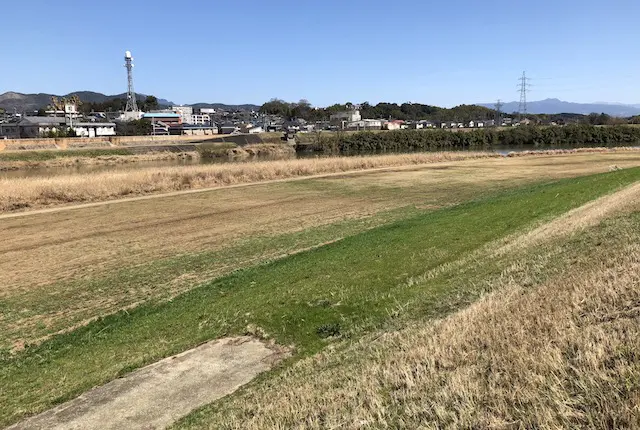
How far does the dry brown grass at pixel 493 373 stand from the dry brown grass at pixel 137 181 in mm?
29589

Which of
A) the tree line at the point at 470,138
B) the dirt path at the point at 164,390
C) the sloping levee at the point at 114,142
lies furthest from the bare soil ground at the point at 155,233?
the tree line at the point at 470,138

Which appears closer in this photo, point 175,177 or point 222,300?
point 222,300

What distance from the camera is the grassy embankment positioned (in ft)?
25.6

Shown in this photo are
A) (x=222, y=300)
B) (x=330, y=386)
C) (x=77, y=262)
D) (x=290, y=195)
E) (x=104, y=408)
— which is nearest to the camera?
(x=330, y=386)

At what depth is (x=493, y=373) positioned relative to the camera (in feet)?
13.7

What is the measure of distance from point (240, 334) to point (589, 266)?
6.09 m

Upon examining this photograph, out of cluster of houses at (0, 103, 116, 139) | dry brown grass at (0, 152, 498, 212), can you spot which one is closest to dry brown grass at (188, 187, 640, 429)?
dry brown grass at (0, 152, 498, 212)

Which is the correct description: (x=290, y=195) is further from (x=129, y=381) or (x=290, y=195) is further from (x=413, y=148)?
(x=413, y=148)

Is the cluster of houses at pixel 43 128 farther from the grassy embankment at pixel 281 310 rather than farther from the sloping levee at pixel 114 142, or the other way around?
the grassy embankment at pixel 281 310

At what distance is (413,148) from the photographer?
111812 mm

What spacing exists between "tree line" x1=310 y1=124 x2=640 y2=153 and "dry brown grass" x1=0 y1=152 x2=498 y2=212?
57.3 meters

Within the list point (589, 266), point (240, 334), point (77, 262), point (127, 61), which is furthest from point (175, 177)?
point (127, 61)

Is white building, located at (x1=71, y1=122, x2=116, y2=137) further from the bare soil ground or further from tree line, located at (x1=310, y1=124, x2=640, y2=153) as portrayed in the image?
the bare soil ground

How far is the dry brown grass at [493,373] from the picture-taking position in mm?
3477
